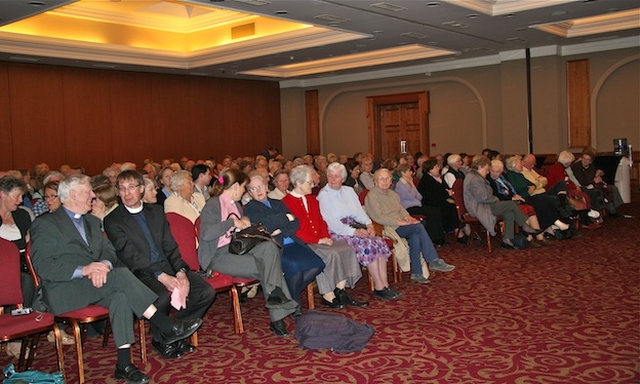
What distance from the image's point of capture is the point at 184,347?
505 cm

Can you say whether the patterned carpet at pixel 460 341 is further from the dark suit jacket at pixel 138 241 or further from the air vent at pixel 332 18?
the air vent at pixel 332 18

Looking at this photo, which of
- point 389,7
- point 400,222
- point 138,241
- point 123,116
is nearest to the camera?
point 138,241

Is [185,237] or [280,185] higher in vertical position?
[280,185]

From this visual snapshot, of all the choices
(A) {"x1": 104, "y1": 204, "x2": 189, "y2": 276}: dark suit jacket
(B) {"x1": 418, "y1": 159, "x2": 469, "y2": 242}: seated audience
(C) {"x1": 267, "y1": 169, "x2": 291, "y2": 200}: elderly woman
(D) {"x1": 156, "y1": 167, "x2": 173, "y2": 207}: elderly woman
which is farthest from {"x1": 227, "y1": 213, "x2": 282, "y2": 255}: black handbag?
(B) {"x1": 418, "y1": 159, "x2": 469, "y2": 242}: seated audience

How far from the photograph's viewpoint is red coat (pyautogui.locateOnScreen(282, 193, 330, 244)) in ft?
20.7

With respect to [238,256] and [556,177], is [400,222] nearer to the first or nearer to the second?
[238,256]

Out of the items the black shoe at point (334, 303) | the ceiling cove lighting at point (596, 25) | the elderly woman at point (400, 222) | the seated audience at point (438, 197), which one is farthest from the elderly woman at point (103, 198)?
the ceiling cove lighting at point (596, 25)

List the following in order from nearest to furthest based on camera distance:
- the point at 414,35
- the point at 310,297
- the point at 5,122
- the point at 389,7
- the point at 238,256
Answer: the point at 238,256 < the point at 310,297 < the point at 389,7 < the point at 414,35 < the point at 5,122

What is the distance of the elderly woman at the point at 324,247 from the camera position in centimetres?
620

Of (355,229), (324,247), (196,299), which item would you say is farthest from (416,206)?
(196,299)

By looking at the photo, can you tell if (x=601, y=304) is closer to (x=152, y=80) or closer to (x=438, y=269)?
(x=438, y=269)

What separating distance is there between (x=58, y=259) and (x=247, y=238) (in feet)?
5.08

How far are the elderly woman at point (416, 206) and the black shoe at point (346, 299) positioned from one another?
2.66 meters

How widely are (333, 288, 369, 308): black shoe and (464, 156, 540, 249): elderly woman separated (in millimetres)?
3268
